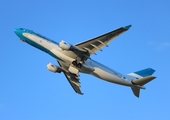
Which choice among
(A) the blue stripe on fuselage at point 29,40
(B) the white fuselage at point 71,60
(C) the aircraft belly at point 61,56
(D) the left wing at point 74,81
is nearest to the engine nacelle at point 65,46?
(B) the white fuselage at point 71,60

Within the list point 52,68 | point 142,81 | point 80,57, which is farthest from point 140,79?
point 52,68

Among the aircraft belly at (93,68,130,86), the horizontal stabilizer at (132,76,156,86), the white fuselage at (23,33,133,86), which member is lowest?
the horizontal stabilizer at (132,76,156,86)

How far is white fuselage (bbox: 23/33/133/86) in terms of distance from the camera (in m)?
54.4

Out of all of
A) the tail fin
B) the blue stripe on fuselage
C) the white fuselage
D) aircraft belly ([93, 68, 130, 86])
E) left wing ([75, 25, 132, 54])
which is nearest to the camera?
left wing ([75, 25, 132, 54])

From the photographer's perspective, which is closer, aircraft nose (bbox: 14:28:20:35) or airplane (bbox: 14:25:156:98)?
airplane (bbox: 14:25:156:98)

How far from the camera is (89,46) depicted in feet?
172

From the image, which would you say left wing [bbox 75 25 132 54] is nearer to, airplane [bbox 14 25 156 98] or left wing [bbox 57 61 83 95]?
airplane [bbox 14 25 156 98]

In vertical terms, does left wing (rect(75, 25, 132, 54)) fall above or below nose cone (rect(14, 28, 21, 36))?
below

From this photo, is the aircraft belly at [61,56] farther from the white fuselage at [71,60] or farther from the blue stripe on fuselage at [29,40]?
the blue stripe on fuselage at [29,40]

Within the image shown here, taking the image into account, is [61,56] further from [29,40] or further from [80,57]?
[29,40]

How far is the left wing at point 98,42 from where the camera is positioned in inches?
1893

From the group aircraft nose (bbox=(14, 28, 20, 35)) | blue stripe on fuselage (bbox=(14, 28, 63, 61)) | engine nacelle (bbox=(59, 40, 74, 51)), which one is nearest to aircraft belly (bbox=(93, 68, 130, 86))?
blue stripe on fuselage (bbox=(14, 28, 63, 61))

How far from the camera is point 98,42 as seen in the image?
51.1 m

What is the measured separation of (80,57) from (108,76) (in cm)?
672
